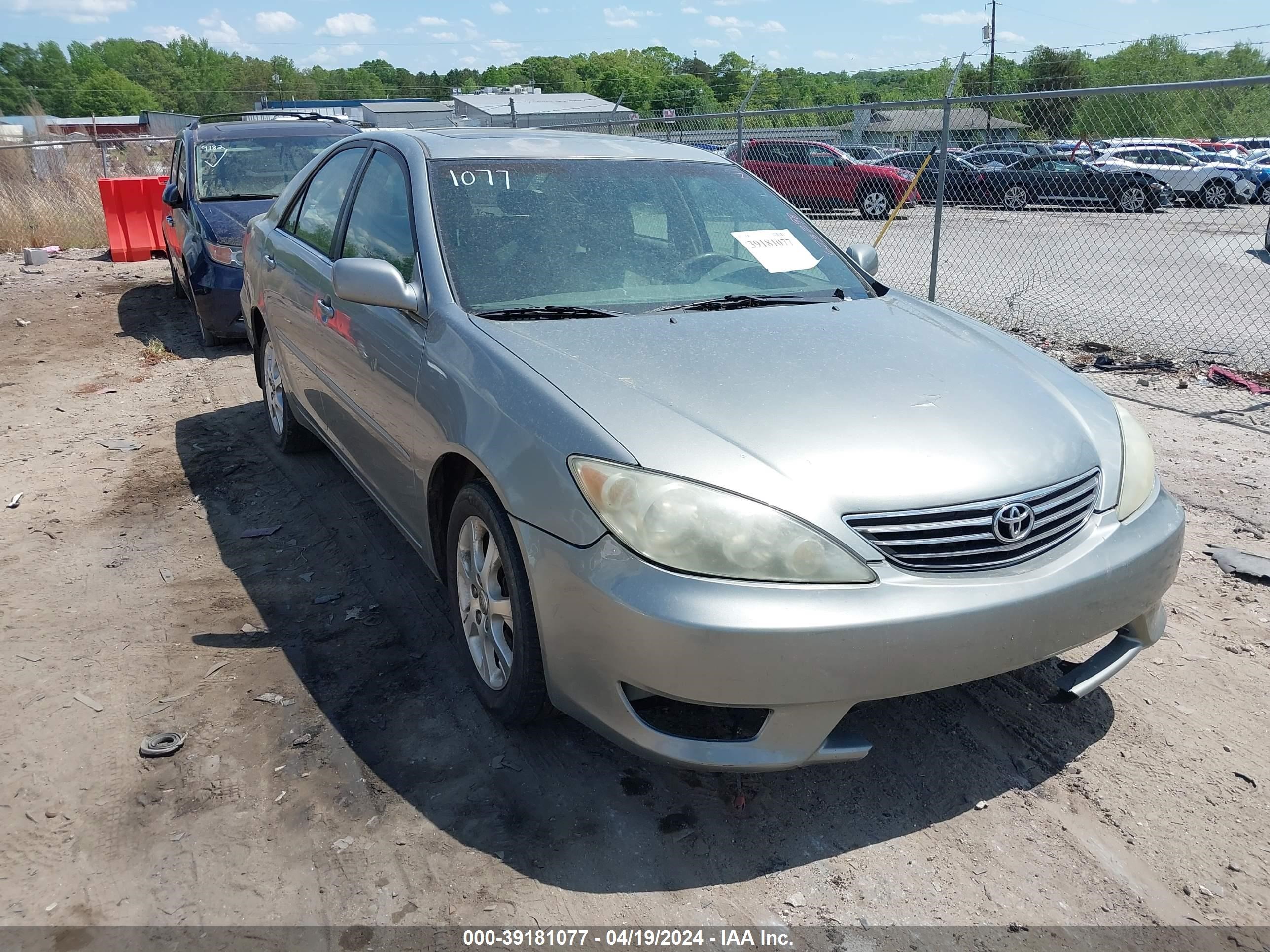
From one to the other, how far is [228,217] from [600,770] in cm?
700

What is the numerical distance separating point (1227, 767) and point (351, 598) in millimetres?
→ 3073

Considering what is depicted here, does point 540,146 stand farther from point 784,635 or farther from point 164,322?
point 164,322

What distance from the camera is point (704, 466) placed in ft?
8.21

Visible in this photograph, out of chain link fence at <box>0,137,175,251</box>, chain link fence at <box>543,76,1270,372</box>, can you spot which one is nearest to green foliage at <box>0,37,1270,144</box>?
chain link fence at <box>543,76,1270,372</box>

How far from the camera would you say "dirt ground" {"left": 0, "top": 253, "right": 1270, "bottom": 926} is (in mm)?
2463

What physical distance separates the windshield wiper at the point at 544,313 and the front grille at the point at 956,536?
1.27 m

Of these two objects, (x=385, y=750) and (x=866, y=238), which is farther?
(x=866, y=238)

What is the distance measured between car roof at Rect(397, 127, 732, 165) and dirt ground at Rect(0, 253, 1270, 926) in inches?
67.6

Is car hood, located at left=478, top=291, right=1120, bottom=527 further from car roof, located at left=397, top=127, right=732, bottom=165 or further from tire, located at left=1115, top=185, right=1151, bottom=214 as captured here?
tire, located at left=1115, top=185, right=1151, bottom=214

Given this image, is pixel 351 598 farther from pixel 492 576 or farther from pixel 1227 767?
pixel 1227 767

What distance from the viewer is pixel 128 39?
161500mm

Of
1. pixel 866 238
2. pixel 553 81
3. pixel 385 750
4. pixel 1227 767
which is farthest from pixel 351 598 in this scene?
pixel 553 81

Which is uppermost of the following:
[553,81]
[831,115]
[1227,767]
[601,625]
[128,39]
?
[128,39]

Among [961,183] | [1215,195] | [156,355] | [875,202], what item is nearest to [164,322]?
[156,355]
